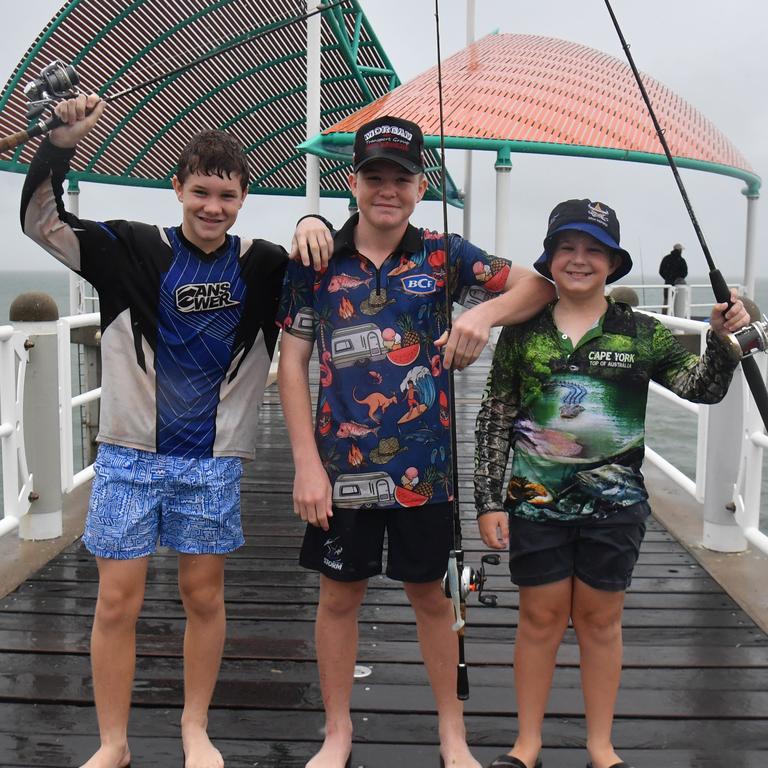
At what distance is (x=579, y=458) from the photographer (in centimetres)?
243

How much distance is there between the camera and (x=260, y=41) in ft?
53.5

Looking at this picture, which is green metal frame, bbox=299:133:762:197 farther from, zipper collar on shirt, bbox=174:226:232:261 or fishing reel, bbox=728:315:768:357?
fishing reel, bbox=728:315:768:357

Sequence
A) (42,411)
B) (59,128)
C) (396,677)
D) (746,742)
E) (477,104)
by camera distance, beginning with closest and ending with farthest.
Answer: (59,128) < (746,742) < (396,677) < (42,411) < (477,104)

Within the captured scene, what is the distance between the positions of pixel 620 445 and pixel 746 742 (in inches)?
41.1

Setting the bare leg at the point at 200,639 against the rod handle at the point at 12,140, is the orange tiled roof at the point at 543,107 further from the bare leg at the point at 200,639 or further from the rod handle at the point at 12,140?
the bare leg at the point at 200,639

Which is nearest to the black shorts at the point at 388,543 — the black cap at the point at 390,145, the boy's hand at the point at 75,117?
the black cap at the point at 390,145

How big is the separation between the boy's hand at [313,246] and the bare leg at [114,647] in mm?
943

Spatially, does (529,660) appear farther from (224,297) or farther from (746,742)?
(224,297)

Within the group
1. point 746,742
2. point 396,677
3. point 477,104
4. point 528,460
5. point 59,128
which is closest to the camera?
point 59,128

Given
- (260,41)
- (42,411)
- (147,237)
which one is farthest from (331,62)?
(147,237)

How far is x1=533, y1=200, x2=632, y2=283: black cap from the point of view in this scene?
2.43 m

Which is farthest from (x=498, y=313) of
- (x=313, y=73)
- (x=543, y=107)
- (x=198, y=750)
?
(x=543, y=107)

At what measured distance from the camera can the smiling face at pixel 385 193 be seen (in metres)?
2.47

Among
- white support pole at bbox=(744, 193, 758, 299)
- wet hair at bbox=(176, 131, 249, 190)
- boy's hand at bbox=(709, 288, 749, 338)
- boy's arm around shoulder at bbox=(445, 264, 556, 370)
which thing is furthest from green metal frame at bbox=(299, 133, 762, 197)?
boy's hand at bbox=(709, 288, 749, 338)
